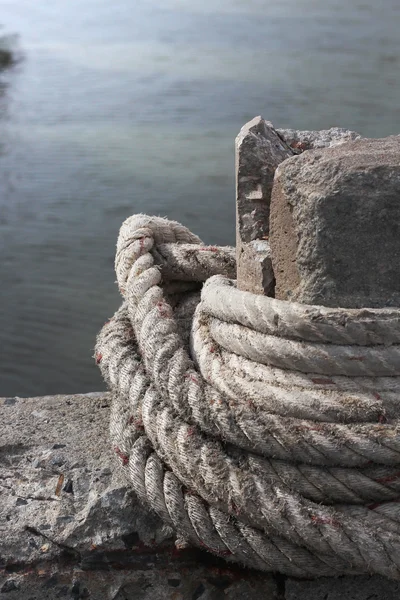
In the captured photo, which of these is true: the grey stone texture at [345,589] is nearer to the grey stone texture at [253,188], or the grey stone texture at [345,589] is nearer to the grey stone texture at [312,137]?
Answer: the grey stone texture at [253,188]

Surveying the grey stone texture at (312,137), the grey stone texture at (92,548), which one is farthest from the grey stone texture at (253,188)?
the grey stone texture at (92,548)

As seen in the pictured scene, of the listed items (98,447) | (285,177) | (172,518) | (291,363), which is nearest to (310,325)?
(291,363)

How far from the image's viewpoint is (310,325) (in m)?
1.07

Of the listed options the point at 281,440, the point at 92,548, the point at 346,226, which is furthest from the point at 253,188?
the point at 92,548

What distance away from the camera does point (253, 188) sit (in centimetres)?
131

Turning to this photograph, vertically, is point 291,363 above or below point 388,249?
below

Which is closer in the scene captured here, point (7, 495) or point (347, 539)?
point (347, 539)

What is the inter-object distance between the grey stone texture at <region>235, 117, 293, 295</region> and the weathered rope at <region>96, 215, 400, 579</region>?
0.31 ft

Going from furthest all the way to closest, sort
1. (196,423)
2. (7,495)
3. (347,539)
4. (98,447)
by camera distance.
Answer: (98,447), (7,495), (196,423), (347,539)

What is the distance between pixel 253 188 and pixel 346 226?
0.92 feet

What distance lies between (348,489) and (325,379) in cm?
15

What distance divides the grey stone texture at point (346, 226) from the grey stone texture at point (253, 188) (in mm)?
160

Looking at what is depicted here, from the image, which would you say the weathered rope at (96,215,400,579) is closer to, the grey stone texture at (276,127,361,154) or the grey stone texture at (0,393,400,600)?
the grey stone texture at (0,393,400,600)

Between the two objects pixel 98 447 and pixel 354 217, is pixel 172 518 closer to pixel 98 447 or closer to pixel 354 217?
pixel 98 447
